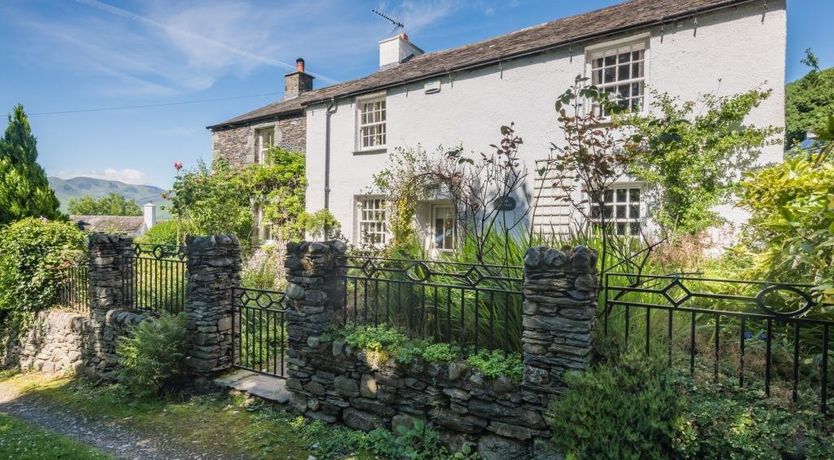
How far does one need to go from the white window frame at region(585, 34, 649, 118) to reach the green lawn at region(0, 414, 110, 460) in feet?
30.8

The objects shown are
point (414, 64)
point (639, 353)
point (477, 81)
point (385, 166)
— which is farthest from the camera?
point (414, 64)

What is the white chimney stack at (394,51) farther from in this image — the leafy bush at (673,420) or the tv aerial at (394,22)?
the leafy bush at (673,420)

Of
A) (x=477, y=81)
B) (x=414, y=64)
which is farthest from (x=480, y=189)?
(x=414, y=64)

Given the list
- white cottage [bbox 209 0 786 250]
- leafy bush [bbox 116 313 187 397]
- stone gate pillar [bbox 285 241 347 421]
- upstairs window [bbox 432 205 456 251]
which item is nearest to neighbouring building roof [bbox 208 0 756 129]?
white cottage [bbox 209 0 786 250]

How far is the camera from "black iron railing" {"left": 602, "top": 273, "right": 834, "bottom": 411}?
2.92 metres

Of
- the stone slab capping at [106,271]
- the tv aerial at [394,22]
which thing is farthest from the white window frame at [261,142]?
the stone slab capping at [106,271]

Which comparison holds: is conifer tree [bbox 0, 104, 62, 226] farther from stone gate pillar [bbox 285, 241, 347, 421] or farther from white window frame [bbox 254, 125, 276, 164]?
stone gate pillar [bbox 285, 241, 347, 421]

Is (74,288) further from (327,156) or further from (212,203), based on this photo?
(327,156)

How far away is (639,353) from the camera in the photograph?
3.17m

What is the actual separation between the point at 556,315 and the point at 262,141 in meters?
15.2

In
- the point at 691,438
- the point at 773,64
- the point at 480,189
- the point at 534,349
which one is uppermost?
the point at 773,64

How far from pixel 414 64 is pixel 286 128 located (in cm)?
516

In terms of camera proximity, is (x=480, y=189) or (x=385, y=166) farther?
(x=385, y=166)

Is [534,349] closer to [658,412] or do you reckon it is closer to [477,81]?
[658,412]
